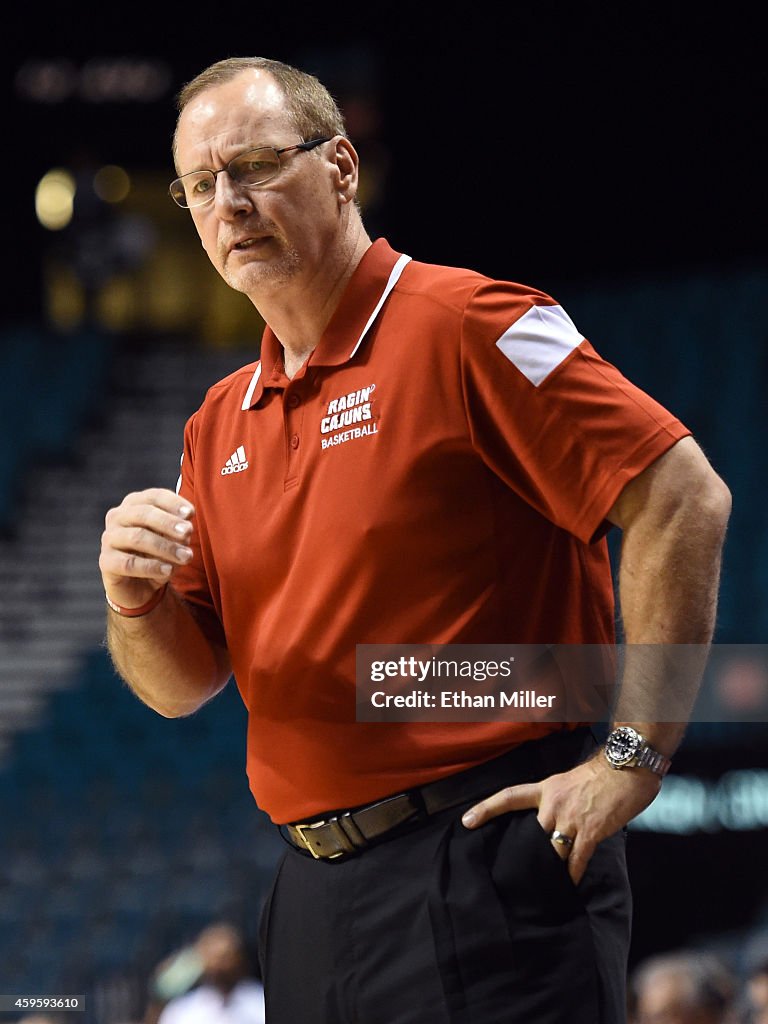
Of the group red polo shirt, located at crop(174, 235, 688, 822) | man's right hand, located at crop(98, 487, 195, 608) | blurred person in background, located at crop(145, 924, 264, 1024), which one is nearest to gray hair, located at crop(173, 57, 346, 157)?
red polo shirt, located at crop(174, 235, 688, 822)

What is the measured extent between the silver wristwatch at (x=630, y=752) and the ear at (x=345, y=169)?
862 millimetres

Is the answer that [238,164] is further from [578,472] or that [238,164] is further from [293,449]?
[578,472]

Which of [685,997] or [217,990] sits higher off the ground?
[685,997]

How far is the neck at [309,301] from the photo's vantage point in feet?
6.00

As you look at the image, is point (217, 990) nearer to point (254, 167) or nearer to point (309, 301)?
point (309, 301)

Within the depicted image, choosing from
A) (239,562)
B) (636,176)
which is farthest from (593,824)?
(636,176)

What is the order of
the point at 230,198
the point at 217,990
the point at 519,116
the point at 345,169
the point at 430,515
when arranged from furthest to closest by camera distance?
the point at 519,116
the point at 217,990
the point at 345,169
the point at 230,198
the point at 430,515

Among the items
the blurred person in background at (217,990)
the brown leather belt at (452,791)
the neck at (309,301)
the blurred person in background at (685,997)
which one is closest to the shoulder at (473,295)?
the neck at (309,301)

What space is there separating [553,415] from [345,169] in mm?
601

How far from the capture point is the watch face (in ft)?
4.84

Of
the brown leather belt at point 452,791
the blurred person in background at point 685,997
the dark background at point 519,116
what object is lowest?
the blurred person in background at point 685,997

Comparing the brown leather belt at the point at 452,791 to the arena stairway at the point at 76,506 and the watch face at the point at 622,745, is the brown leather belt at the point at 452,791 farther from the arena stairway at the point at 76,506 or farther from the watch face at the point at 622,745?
the arena stairway at the point at 76,506

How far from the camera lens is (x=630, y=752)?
1476 millimetres

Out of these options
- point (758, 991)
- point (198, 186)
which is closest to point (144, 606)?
point (198, 186)
